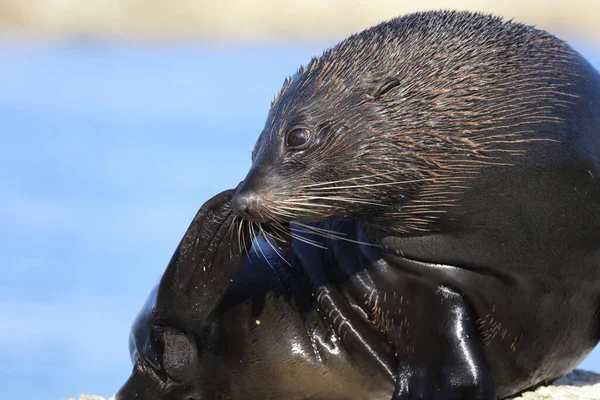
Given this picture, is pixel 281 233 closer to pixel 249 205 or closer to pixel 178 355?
pixel 249 205

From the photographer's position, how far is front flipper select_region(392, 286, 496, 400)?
19.5 feet

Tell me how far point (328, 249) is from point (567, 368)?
1553mm

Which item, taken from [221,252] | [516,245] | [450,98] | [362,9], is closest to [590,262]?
[516,245]

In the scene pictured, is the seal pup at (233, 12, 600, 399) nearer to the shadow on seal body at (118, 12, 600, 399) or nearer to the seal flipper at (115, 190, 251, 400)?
the shadow on seal body at (118, 12, 600, 399)

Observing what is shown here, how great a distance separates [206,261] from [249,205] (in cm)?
78

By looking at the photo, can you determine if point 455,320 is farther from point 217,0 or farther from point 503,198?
point 217,0

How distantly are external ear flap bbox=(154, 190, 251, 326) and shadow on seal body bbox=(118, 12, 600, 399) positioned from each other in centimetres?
2

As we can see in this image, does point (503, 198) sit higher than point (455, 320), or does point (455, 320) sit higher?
point (503, 198)

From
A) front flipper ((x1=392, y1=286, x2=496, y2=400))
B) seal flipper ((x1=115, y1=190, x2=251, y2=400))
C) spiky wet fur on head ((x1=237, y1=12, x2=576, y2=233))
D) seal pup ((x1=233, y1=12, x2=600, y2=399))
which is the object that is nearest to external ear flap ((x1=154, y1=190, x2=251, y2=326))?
seal flipper ((x1=115, y1=190, x2=251, y2=400))

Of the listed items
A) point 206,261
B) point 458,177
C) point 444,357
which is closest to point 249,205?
point 206,261

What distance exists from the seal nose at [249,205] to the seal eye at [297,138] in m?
0.35

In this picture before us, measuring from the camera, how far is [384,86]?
19.0ft

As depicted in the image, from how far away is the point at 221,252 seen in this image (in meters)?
6.37

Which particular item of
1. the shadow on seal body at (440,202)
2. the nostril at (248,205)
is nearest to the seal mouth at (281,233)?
the shadow on seal body at (440,202)
